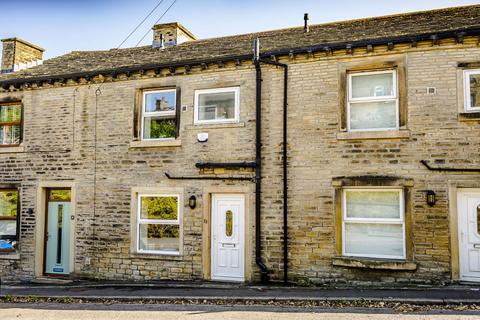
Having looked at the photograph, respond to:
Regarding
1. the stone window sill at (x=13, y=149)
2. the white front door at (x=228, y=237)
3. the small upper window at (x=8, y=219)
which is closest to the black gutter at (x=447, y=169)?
the white front door at (x=228, y=237)

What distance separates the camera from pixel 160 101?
1223 cm

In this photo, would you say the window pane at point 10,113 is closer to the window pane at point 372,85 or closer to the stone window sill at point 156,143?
the stone window sill at point 156,143

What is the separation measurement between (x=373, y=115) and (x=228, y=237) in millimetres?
4603

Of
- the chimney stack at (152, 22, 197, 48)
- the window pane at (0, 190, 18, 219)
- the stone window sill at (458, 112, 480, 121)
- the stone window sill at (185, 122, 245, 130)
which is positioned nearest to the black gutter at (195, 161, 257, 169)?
the stone window sill at (185, 122, 245, 130)

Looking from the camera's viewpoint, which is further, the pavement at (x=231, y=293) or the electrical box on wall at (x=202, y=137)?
the electrical box on wall at (x=202, y=137)

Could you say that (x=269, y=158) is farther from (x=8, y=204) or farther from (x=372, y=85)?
(x=8, y=204)

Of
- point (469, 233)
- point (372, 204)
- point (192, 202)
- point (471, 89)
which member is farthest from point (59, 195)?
point (471, 89)

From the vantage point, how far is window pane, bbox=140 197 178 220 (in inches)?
464

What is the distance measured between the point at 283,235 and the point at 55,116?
7503mm

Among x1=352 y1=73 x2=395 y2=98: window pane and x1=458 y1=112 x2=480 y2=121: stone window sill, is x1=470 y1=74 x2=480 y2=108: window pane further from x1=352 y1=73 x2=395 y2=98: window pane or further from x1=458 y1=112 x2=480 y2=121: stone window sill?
x1=352 y1=73 x2=395 y2=98: window pane

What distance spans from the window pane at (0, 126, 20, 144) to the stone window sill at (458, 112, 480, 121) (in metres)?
12.0

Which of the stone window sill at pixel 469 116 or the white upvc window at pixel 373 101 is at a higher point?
the white upvc window at pixel 373 101

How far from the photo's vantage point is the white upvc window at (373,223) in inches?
391

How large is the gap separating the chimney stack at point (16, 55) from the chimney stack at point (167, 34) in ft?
13.7
